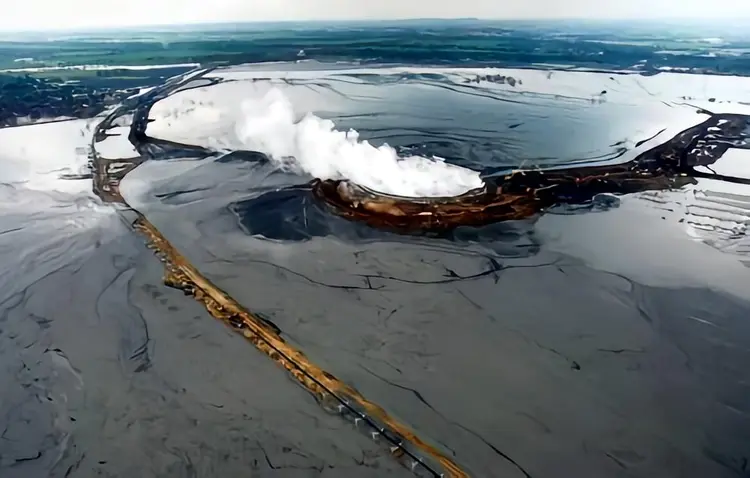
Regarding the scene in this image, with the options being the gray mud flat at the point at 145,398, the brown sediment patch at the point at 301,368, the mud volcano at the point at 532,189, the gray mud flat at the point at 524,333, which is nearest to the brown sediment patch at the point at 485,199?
the mud volcano at the point at 532,189

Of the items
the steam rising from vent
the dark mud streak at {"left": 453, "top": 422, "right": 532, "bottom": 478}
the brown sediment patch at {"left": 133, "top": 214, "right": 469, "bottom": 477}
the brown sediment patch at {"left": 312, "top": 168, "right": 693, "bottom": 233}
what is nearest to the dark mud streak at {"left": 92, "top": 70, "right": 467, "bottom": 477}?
the brown sediment patch at {"left": 133, "top": 214, "right": 469, "bottom": 477}

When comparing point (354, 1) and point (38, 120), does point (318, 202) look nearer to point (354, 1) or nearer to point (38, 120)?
point (354, 1)

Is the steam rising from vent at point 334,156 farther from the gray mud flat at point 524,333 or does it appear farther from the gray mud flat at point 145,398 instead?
the gray mud flat at point 145,398

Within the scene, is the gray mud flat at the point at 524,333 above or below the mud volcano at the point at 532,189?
below

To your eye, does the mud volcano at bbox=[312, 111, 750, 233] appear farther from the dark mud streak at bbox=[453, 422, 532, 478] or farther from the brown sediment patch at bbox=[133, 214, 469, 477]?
the dark mud streak at bbox=[453, 422, 532, 478]

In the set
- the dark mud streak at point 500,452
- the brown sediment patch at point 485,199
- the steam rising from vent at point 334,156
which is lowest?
the dark mud streak at point 500,452

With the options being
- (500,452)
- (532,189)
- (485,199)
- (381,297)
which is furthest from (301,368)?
(532,189)

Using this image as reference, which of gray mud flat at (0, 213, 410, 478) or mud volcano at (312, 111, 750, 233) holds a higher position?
mud volcano at (312, 111, 750, 233)

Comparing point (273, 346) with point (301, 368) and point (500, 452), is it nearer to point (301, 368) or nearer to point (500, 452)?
point (301, 368)

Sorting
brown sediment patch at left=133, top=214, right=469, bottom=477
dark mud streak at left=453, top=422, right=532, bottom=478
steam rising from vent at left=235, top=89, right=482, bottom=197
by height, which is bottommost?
dark mud streak at left=453, top=422, right=532, bottom=478
